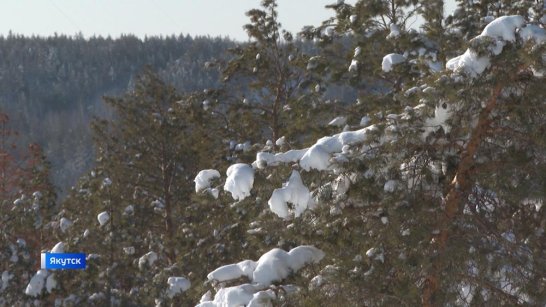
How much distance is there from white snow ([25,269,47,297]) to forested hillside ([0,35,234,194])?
136952mm

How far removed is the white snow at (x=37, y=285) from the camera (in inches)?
798

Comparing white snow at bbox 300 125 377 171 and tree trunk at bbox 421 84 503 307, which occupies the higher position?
white snow at bbox 300 125 377 171

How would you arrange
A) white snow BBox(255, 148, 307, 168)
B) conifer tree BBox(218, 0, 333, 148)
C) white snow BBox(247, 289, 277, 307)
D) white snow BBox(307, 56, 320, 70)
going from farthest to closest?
conifer tree BBox(218, 0, 333, 148) < white snow BBox(307, 56, 320, 70) < white snow BBox(247, 289, 277, 307) < white snow BBox(255, 148, 307, 168)

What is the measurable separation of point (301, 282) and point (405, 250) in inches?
40.6

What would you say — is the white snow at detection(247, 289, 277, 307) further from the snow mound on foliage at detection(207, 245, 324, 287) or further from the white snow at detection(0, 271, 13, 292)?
the white snow at detection(0, 271, 13, 292)

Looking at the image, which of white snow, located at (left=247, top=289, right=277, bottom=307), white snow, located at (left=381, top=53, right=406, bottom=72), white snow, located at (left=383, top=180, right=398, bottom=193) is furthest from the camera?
white snow, located at (left=381, top=53, right=406, bottom=72)

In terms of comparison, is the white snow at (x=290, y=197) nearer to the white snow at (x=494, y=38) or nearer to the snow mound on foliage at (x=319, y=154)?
the snow mound on foliage at (x=319, y=154)

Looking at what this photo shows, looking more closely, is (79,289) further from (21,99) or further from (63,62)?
(63,62)

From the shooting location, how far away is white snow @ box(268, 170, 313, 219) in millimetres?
5855

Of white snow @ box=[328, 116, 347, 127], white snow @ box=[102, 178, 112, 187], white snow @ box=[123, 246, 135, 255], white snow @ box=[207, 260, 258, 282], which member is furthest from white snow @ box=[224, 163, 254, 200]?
white snow @ box=[123, 246, 135, 255]

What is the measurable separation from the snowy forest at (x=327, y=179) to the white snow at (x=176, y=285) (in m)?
0.04

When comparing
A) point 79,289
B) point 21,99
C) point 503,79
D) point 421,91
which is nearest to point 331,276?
point 421,91

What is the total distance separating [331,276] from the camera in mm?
6156

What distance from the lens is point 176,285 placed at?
15.8 meters
